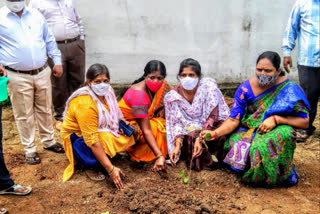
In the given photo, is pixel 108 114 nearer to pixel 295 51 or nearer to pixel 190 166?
pixel 190 166

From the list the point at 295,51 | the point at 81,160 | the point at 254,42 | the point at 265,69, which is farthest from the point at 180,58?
the point at 81,160

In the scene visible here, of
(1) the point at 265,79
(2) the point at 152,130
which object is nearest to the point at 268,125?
(1) the point at 265,79

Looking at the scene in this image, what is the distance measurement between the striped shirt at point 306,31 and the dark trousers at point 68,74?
9.41 ft

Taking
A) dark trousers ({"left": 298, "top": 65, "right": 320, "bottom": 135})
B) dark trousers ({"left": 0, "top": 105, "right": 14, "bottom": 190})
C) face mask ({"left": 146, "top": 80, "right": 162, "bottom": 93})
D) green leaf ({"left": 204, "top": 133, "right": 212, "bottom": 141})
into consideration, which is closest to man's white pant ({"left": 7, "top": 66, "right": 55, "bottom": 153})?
dark trousers ({"left": 0, "top": 105, "right": 14, "bottom": 190})

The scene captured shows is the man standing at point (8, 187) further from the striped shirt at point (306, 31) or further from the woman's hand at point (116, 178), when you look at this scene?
the striped shirt at point (306, 31)

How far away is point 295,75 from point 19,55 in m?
4.63

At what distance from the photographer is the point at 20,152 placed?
4191mm

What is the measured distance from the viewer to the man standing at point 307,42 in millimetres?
4023

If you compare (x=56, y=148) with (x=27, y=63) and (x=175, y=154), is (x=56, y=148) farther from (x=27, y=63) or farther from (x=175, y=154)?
(x=175, y=154)

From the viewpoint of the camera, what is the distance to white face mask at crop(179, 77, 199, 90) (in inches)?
140

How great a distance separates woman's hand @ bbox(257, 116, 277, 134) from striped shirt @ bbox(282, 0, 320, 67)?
1.27 meters

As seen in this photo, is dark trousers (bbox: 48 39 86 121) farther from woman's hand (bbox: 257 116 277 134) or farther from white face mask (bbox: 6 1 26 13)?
woman's hand (bbox: 257 116 277 134)

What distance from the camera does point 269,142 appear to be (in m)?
3.21

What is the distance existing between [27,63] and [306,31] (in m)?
3.41
